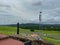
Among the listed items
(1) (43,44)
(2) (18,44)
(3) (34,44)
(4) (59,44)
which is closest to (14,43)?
(2) (18,44)

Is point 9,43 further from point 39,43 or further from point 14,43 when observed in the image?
point 39,43

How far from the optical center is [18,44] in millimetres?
14977

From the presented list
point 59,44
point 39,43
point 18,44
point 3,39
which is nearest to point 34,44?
point 39,43

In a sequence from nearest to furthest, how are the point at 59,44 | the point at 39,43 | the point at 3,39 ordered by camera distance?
the point at 3,39
the point at 39,43
the point at 59,44

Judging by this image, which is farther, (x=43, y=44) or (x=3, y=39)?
(x=43, y=44)

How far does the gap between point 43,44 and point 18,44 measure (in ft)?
10.4

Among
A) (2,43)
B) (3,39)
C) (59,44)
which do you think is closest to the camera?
(2,43)

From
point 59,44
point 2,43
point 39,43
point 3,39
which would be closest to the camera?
point 2,43

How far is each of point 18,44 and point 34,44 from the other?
1.92 m

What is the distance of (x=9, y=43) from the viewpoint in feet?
48.1

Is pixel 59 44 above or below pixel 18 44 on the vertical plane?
below

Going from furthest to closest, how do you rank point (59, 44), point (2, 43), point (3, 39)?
1. point (59, 44)
2. point (3, 39)
3. point (2, 43)

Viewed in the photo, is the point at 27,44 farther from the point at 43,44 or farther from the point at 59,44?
the point at 59,44

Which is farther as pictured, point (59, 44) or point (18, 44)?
point (59, 44)
